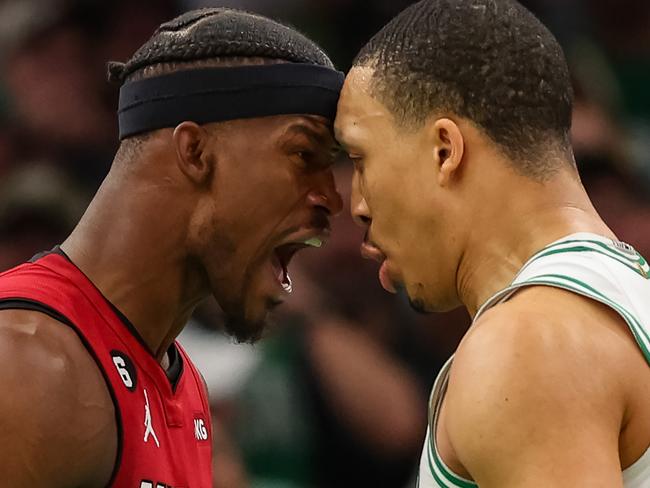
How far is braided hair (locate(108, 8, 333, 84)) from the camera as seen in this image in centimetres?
262

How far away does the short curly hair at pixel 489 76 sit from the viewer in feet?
6.95

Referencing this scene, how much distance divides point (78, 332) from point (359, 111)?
0.72m

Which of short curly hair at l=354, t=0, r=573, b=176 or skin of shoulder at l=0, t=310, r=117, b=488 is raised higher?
short curly hair at l=354, t=0, r=573, b=176

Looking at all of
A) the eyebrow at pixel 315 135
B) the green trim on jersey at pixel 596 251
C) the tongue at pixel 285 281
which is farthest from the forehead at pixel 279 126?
the green trim on jersey at pixel 596 251

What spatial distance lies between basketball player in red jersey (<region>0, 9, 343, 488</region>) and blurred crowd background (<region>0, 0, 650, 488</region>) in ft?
3.10

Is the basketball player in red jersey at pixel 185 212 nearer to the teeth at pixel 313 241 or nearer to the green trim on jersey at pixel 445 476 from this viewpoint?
the teeth at pixel 313 241

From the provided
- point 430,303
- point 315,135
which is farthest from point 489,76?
point 315,135

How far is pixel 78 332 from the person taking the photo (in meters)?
2.39

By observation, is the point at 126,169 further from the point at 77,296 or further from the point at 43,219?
the point at 43,219

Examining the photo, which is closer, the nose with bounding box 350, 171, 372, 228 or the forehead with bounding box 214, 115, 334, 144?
the nose with bounding box 350, 171, 372, 228

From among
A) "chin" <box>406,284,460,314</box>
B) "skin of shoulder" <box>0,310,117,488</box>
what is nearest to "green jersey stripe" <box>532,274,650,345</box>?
"chin" <box>406,284,460,314</box>

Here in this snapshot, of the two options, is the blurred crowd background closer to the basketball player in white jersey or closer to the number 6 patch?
the number 6 patch

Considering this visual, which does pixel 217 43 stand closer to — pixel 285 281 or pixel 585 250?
pixel 285 281

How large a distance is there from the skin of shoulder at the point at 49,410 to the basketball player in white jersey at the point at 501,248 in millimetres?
636
